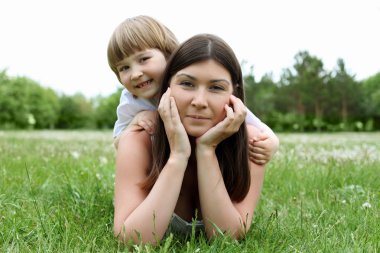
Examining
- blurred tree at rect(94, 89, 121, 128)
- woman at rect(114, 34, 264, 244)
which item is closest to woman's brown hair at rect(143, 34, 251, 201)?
woman at rect(114, 34, 264, 244)

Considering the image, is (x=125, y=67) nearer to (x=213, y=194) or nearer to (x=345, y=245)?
(x=213, y=194)

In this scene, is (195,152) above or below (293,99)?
below

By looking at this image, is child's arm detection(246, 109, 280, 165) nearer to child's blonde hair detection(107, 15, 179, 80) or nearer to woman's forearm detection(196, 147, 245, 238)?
woman's forearm detection(196, 147, 245, 238)

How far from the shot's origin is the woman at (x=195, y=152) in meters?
2.89

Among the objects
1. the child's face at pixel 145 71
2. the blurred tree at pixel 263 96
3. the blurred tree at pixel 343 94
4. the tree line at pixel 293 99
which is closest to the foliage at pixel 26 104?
the tree line at pixel 293 99

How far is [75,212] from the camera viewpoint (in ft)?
12.3

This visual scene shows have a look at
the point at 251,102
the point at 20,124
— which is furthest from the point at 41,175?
the point at 20,124

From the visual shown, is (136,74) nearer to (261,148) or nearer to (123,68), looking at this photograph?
(123,68)

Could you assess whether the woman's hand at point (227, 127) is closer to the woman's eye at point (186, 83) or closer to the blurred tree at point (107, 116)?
the woman's eye at point (186, 83)

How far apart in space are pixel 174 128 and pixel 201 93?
0.25 metres

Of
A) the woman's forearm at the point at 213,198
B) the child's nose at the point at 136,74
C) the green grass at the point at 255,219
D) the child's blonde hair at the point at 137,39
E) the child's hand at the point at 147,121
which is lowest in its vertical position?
the green grass at the point at 255,219

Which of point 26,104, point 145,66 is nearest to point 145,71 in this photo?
point 145,66

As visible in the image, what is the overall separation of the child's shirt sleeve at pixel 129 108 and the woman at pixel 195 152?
540 mm

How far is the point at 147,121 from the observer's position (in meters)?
3.29
